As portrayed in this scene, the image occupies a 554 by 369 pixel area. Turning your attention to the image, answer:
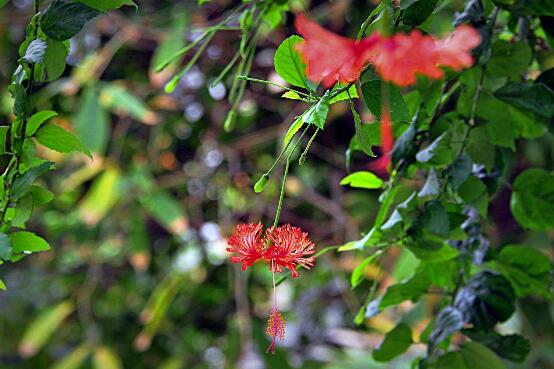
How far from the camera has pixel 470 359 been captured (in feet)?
1.51

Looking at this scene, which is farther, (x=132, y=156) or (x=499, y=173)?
(x=132, y=156)

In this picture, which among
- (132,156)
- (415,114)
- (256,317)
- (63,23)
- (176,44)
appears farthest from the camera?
(132,156)

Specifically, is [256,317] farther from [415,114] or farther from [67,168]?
[415,114]

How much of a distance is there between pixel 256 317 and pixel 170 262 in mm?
260

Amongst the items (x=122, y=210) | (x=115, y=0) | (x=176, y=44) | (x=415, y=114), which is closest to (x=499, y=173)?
(x=415, y=114)

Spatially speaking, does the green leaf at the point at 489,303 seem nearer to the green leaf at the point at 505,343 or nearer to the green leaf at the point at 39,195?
the green leaf at the point at 505,343

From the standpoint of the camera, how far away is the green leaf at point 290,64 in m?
0.32

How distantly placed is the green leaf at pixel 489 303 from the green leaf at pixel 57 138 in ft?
0.83

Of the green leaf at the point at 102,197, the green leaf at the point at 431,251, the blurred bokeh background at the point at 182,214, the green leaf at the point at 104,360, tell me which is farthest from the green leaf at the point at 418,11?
the green leaf at the point at 104,360

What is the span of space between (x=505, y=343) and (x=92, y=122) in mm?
826

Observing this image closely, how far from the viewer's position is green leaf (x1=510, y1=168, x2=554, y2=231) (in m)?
0.50

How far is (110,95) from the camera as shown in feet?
3.88

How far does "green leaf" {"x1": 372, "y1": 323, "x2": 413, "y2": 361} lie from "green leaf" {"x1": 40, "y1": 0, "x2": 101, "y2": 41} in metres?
0.27

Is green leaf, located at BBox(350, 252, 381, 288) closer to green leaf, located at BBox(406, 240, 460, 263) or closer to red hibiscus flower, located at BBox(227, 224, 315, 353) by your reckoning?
green leaf, located at BBox(406, 240, 460, 263)
